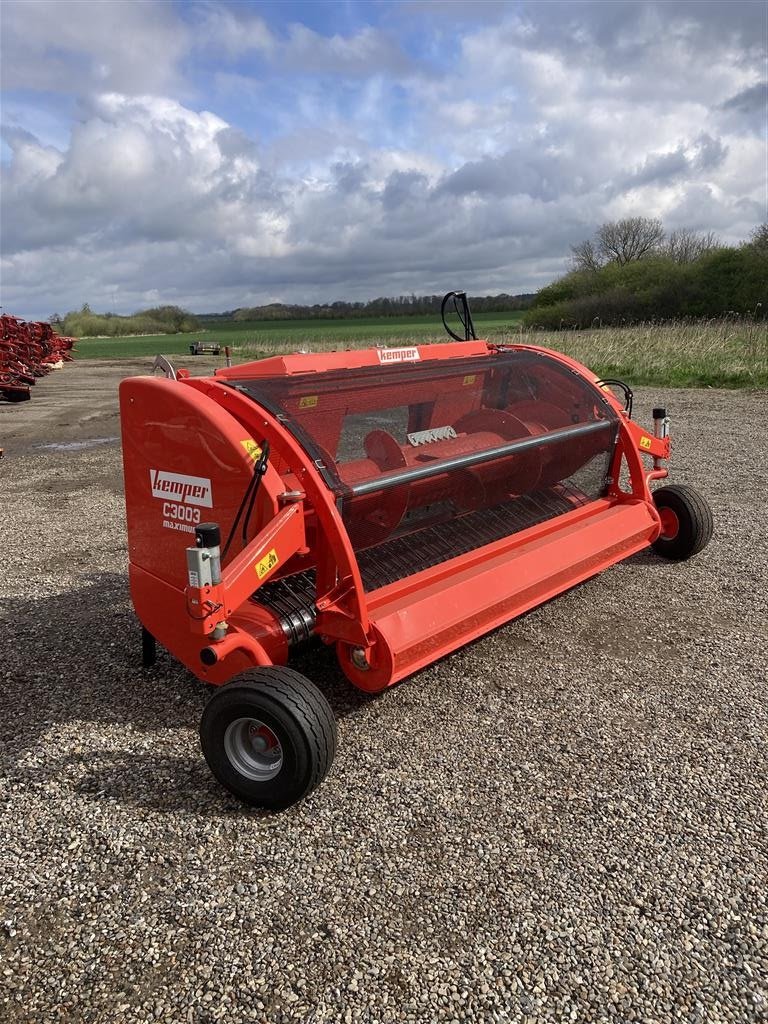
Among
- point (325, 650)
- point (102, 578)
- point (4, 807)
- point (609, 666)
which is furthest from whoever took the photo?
point (102, 578)

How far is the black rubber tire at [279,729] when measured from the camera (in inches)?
104

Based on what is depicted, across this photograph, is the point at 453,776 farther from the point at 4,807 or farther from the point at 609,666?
the point at 4,807

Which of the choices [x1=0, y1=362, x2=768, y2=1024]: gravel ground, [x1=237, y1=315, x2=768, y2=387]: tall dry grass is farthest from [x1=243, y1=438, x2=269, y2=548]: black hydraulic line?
[x1=237, y1=315, x2=768, y2=387]: tall dry grass

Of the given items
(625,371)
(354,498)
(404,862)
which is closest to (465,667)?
(354,498)

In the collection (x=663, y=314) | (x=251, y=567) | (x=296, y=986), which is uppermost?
(x=663, y=314)

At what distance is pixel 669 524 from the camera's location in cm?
511

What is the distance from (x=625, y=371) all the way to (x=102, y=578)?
14.0m

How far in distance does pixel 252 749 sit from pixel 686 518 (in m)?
3.34

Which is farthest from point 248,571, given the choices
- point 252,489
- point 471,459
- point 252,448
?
point 471,459

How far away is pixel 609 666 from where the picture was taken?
380 centimetres

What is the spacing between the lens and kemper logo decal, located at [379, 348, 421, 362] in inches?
164

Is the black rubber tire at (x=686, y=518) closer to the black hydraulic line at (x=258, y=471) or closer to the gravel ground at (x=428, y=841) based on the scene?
the gravel ground at (x=428, y=841)

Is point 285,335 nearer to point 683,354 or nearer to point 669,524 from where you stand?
point 683,354

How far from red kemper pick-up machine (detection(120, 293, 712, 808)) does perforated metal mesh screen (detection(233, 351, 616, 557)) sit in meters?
0.01
